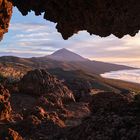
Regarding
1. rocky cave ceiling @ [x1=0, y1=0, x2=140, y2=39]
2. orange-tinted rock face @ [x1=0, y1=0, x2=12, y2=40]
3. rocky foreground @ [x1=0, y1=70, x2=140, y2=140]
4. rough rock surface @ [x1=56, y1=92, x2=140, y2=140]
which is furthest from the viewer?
orange-tinted rock face @ [x1=0, y1=0, x2=12, y2=40]

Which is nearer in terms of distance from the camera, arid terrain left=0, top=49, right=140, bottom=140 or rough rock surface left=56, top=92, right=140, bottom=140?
rough rock surface left=56, top=92, right=140, bottom=140

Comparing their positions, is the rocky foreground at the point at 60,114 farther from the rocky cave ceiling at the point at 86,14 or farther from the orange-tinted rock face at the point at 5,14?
the orange-tinted rock face at the point at 5,14

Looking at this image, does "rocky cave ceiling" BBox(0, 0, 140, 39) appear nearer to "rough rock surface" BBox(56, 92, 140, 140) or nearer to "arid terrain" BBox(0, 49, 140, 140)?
"arid terrain" BBox(0, 49, 140, 140)

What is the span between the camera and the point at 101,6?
18625 mm

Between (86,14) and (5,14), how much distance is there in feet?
14.4

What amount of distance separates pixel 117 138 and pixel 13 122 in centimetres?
1501

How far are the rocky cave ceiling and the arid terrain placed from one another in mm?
3379

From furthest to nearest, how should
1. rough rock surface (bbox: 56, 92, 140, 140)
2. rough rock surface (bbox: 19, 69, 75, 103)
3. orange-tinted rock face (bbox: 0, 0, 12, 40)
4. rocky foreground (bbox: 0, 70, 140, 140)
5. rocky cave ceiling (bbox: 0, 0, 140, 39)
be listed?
rough rock surface (bbox: 19, 69, 75, 103), orange-tinted rock face (bbox: 0, 0, 12, 40), rocky cave ceiling (bbox: 0, 0, 140, 39), rocky foreground (bbox: 0, 70, 140, 140), rough rock surface (bbox: 56, 92, 140, 140)

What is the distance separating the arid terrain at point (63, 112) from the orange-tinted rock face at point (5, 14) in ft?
19.0

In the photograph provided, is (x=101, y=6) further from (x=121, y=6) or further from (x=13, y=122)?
(x=13, y=122)

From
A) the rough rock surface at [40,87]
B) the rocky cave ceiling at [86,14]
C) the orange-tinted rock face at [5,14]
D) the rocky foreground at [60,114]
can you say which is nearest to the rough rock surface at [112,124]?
the rocky foreground at [60,114]

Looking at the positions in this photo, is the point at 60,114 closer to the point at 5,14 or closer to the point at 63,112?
the point at 63,112

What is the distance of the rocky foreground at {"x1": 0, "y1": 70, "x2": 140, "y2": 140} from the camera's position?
55.6 feet

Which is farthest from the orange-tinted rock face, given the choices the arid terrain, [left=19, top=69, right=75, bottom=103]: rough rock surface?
[left=19, top=69, right=75, bottom=103]: rough rock surface
